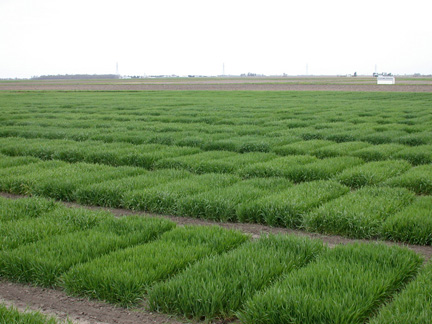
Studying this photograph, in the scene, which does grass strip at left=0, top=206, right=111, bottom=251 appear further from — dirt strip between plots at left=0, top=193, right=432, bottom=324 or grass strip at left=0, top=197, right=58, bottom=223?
dirt strip between plots at left=0, top=193, right=432, bottom=324

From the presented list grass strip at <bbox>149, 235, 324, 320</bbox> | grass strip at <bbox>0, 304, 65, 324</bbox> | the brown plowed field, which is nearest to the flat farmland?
grass strip at <bbox>149, 235, 324, 320</bbox>

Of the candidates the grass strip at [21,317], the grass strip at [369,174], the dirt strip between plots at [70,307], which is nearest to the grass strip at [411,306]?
the dirt strip between plots at [70,307]

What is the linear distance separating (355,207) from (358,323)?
10.4 feet

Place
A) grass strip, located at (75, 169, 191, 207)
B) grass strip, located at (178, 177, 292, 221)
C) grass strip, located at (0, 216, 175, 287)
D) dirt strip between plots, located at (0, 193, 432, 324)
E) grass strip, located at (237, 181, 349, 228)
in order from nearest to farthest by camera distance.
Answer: dirt strip between plots, located at (0, 193, 432, 324) < grass strip, located at (0, 216, 175, 287) < grass strip, located at (237, 181, 349, 228) < grass strip, located at (178, 177, 292, 221) < grass strip, located at (75, 169, 191, 207)

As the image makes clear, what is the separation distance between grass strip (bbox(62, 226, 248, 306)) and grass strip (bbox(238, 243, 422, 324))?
105 cm

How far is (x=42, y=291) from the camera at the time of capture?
447cm

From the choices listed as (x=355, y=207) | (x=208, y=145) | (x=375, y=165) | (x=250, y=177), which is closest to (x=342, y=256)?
(x=355, y=207)

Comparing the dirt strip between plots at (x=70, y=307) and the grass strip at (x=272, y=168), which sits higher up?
the grass strip at (x=272, y=168)

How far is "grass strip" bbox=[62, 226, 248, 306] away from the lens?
4258 millimetres

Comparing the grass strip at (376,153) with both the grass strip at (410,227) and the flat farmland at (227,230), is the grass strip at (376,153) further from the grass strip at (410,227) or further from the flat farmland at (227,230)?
the grass strip at (410,227)

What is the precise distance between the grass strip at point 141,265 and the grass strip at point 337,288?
Answer: 105 cm

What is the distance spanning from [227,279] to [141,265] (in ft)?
3.18

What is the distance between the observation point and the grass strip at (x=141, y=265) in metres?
4.26

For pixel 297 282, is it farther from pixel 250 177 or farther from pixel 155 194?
pixel 250 177
